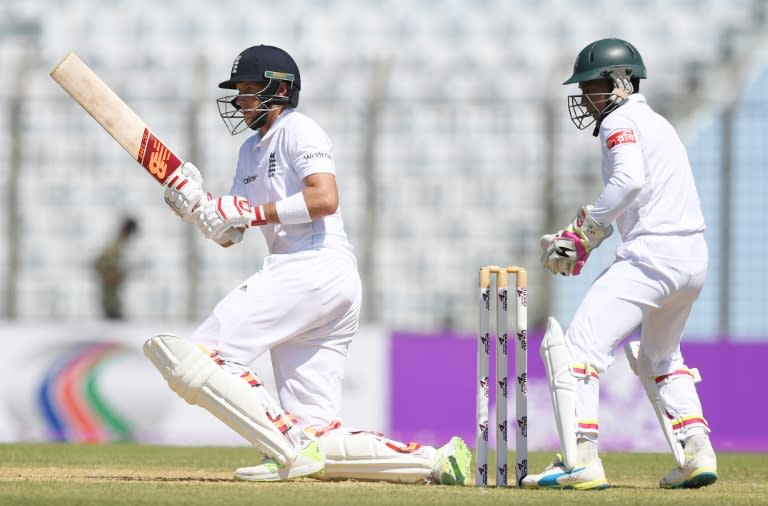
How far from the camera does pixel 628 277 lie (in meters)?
5.58

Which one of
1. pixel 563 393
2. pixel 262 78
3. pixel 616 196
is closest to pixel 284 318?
pixel 262 78

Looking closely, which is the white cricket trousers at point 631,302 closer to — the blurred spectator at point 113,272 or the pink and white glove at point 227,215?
the pink and white glove at point 227,215

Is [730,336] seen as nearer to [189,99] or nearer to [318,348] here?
[189,99]

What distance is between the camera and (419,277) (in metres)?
11.8

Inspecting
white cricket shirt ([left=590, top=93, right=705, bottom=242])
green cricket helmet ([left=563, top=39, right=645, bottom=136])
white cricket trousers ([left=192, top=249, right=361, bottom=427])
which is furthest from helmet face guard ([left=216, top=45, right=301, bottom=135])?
white cricket shirt ([left=590, top=93, right=705, bottom=242])

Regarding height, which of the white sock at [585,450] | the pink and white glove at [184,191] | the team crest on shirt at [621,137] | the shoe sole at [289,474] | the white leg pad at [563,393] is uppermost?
the team crest on shirt at [621,137]

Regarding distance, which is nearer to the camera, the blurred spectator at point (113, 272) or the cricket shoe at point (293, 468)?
the cricket shoe at point (293, 468)

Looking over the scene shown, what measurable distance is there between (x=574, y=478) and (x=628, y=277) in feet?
2.67

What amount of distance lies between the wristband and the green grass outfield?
1.04m

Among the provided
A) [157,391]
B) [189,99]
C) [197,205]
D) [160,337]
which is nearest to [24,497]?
[160,337]

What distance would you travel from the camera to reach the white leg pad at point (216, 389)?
17.8 ft

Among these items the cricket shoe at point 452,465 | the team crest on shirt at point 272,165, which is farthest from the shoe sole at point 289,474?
the team crest on shirt at point 272,165

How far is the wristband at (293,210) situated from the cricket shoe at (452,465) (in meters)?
1.08

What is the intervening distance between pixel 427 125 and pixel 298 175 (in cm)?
618
